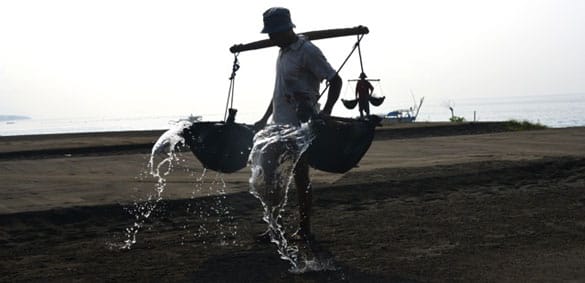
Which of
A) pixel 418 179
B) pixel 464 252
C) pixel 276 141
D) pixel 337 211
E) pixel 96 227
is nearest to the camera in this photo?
pixel 464 252

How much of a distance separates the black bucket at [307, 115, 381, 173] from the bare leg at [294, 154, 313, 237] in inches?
Answer: 3.0

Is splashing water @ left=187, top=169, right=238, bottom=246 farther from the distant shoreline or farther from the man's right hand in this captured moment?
the distant shoreline

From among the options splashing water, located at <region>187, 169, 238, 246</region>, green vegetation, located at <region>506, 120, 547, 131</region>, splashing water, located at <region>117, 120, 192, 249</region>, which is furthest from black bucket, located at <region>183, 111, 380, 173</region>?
green vegetation, located at <region>506, 120, 547, 131</region>

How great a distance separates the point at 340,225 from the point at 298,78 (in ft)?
5.20

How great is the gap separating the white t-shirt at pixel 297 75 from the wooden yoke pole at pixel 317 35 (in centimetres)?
88

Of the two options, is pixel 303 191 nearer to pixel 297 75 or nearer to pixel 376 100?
pixel 297 75

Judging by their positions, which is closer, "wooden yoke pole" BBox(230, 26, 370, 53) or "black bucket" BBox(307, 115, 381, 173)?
"black bucket" BBox(307, 115, 381, 173)

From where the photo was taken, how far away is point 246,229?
272 inches

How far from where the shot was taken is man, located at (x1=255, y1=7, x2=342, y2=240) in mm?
5965

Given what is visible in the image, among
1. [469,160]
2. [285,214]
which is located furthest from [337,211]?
[469,160]

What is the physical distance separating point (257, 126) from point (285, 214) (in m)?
1.21

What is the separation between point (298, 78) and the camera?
6062 millimetres

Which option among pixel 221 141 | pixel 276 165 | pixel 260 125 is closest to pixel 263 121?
pixel 260 125

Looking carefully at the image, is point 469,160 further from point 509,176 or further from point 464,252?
point 464,252
